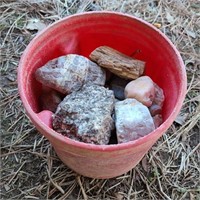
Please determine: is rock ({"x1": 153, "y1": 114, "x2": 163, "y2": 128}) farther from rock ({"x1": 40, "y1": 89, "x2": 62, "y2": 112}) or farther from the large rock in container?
rock ({"x1": 40, "y1": 89, "x2": 62, "y2": 112})

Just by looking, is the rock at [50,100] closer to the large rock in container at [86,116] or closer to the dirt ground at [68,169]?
the large rock in container at [86,116]

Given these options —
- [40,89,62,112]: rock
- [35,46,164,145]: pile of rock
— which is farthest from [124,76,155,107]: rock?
[40,89,62,112]: rock

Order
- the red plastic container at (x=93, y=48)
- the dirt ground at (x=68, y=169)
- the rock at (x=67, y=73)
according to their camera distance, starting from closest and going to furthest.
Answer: the red plastic container at (x=93, y=48), the rock at (x=67, y=73), the dirt ground at (x=68, y=169)

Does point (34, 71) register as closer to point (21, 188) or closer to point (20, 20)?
point (21, 188)

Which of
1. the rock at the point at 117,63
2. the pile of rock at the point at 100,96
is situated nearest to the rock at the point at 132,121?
the pile of rock at the point at 100,96

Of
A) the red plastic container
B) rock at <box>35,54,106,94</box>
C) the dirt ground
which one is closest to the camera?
the red plastic container

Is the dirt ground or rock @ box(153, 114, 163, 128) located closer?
rock @ box(153, 114, 163, 128)

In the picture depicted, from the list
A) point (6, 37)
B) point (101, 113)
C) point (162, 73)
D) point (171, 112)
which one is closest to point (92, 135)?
point (101, 113)

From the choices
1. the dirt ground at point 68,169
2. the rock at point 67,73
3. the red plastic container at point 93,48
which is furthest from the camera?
the dirt ground at point 68,169
